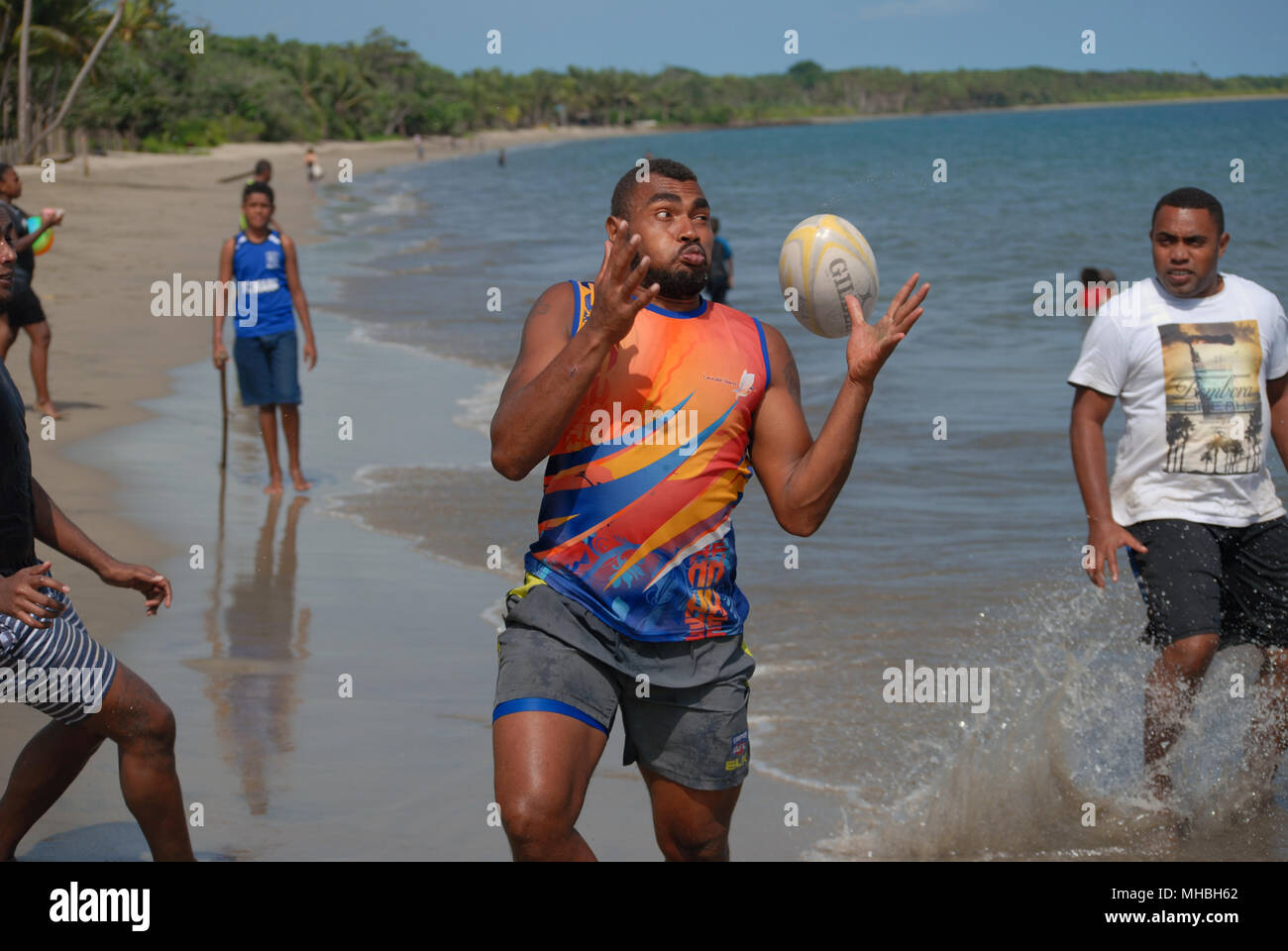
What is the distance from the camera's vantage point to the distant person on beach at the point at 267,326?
9.70 m

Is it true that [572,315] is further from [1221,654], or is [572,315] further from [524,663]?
[1221,654]

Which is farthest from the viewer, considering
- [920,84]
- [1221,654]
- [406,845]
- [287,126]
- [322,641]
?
[920,84]

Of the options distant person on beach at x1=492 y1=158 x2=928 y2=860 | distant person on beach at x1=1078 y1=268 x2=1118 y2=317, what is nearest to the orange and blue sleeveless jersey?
distant person on beach at x1=492 y1=158 x2=928 y2=860

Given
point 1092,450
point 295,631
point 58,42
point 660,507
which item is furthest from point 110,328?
point 58,42

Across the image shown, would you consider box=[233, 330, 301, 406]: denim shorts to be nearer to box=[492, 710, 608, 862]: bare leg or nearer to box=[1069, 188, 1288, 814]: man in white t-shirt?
box=[1069, 188, 1288, 814]: man in white t-shirt

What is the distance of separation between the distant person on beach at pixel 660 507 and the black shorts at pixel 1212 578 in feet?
5.57

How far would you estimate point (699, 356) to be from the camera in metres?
3.89

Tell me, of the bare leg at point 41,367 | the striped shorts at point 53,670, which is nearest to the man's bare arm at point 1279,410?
the striped shorts at point 53,670

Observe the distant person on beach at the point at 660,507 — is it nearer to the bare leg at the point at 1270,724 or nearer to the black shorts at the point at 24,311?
the bare leg at the point at 1270,724

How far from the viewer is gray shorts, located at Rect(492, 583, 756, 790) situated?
144 inches

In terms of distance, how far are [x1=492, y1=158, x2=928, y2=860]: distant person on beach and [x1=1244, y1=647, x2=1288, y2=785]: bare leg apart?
2.16 metres

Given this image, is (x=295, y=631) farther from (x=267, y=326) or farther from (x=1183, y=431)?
(x=1183, y=431)
